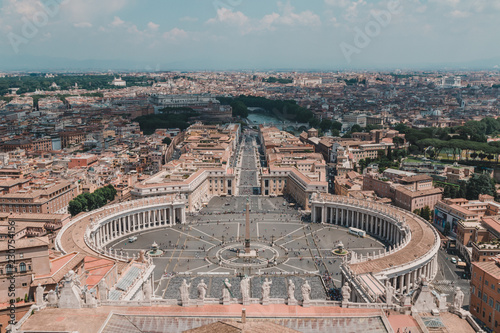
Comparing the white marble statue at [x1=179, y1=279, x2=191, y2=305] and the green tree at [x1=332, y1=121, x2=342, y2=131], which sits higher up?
the white marble statue at [x1=179, y1=279, x2=191, y2=305]

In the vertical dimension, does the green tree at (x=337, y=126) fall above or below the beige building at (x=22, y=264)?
below

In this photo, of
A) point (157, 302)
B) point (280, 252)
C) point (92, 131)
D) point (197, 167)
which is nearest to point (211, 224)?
point (280, 252)

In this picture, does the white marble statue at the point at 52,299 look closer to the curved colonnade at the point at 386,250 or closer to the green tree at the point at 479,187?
the curved colonnade at the point at 386,250

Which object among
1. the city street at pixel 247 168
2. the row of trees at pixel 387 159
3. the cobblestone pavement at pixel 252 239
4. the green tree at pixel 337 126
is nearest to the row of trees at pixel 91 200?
the cobblestone pavement at pixel 252 239

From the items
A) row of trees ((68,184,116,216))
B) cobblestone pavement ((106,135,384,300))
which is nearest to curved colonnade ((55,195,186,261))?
cobblestone pavement ((106,135,384,300))

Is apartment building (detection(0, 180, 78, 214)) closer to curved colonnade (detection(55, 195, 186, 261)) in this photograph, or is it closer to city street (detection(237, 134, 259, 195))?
curved colonnade (detection(55, 195, 186, 261))

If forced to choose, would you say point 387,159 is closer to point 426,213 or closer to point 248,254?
point 426,213
